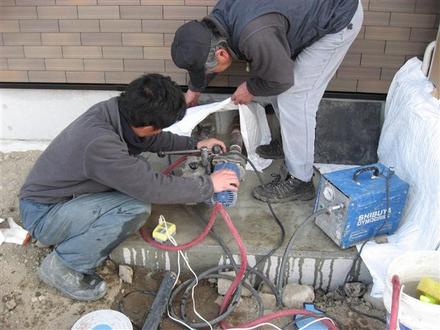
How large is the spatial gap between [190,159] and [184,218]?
37cm

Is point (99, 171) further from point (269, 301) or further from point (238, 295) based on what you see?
point (269, 301)

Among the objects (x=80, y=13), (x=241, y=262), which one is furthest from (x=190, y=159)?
(x=80, y=13)

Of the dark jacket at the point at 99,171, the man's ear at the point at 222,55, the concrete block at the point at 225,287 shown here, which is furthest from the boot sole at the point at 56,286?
the man's ear at the point at 222,55

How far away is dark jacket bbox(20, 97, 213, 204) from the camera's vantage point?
7.23ft

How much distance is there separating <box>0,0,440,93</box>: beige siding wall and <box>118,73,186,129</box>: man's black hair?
1365 mm

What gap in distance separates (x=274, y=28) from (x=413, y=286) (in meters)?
1.43

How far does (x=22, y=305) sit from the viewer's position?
2.48 metres

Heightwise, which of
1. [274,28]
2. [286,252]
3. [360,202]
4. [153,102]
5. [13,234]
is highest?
[274,28]

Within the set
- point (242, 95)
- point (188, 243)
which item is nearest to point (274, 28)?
point (242, 95)

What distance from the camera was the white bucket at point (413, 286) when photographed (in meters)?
1.84

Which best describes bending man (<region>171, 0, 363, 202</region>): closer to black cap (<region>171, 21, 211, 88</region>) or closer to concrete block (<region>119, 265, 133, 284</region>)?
black cap (<region>171, 21, 211, 88</region>)

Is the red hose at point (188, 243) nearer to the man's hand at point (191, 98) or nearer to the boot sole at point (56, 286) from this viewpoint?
the boot sole at point (56, 286)

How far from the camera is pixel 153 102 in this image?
85.9 inches

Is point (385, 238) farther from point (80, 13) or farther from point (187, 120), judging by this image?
point (80, 13)
